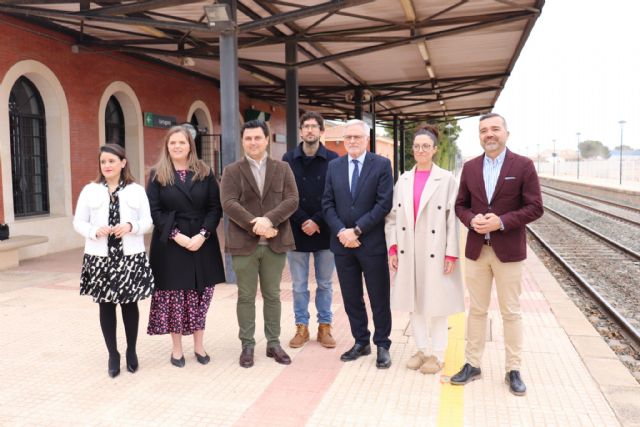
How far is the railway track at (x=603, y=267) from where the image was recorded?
23.4 feet

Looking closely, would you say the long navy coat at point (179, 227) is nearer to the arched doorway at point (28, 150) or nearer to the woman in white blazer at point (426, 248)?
the woman in white blazer at point (426, 248)

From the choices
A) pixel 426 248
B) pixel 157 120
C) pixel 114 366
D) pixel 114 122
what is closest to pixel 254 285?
pixel 114 366

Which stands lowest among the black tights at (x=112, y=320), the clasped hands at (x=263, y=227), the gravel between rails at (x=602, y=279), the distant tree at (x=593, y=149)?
the gravel between rails at (x=602, y=279)

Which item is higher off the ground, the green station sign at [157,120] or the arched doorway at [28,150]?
the green station sign at [157,120]

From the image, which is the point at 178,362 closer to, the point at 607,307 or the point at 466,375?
the point at 466,375

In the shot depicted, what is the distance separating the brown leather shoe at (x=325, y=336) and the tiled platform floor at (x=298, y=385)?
0.10m

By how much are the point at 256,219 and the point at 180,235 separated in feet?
1.86

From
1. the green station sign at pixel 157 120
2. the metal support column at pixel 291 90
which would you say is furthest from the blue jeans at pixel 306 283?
the green station sign at pixel 157 120

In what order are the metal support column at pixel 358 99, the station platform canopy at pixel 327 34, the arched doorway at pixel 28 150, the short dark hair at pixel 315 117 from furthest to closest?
the metal support column at pixel 358 99, the arched doorway at pixel 28 150, the station platform canopy at pixel 327 34, the short dark hair at pixel 315 117

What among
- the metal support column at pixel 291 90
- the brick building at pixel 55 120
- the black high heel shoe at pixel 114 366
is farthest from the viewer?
the metal support column at pixel 291 90

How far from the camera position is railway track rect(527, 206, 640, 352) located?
23.4 feet

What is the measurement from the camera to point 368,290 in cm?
454

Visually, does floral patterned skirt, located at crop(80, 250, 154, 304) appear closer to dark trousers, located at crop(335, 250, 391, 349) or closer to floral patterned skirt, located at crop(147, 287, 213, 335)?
floral patterned skirt, located at crop(147, 287, 213, 335)

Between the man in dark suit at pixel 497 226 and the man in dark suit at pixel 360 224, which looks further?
the man in dark suit at pixel 360 224
